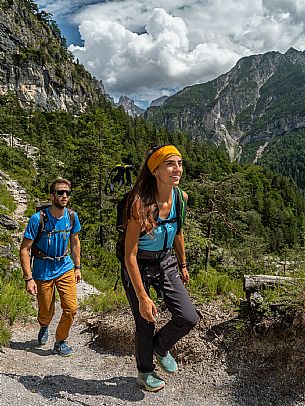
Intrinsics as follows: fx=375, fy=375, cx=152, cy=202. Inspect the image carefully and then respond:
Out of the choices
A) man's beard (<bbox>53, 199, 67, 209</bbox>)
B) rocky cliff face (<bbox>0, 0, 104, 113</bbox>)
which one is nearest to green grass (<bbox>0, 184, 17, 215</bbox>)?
man's beard (<bbox>53, 199, 67, 209</bbox>)

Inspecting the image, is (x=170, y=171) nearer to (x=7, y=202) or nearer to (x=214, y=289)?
(x=214, y=289)

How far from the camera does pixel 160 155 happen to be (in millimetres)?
3176

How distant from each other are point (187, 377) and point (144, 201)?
2.01 m

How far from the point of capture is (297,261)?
519 centimetres

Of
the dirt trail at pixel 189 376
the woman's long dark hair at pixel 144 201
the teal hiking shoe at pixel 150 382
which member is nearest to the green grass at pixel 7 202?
the dirt trail at pixel 189 376

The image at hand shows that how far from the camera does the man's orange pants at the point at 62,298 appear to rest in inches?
174

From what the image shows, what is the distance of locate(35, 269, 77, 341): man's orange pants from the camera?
4.43 m

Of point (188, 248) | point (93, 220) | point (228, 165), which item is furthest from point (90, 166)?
point (228, 165)

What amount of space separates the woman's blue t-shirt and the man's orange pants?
5.52 ft

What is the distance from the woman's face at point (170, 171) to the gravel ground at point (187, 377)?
6.56 feet

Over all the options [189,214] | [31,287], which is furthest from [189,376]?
[189,214]

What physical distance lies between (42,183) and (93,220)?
13321mm

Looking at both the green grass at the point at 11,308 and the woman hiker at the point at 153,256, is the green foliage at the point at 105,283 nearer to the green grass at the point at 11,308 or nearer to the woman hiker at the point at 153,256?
the woman hiker at the point at 153,256

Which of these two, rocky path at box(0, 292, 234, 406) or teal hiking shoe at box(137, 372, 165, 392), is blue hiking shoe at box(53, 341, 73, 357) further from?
teal hiking shoe at box(137, 372, 165, 392)
